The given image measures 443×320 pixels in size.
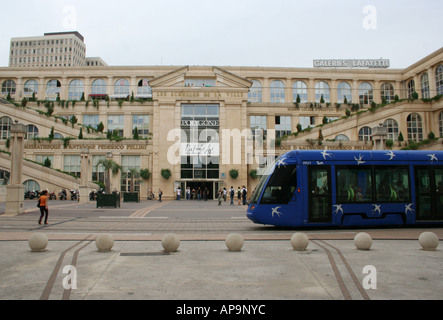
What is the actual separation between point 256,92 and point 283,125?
42.3 ft

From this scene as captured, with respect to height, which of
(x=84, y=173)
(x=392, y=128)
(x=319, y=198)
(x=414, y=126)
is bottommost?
(x=319, y=198)

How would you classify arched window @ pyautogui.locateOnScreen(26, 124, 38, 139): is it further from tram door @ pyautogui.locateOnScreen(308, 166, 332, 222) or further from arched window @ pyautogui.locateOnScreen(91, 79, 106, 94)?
tram door @ pyautogui.locateOnScreen(308, 166, 332, 222)

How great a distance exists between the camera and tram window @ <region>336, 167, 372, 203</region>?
14.9m

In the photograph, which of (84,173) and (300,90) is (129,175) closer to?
(84,173)

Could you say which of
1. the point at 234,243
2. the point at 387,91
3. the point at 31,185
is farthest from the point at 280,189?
the point at 387,91

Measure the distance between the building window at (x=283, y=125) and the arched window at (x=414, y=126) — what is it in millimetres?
16317

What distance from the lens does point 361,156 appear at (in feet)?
50.5

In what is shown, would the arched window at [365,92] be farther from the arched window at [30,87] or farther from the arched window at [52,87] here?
the arched window at [30,87]

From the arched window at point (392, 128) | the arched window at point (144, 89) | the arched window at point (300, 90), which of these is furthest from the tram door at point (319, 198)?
the arched window at point (144, 89)

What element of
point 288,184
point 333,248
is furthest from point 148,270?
point 288,184

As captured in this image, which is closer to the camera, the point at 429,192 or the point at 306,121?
the point at 429,192

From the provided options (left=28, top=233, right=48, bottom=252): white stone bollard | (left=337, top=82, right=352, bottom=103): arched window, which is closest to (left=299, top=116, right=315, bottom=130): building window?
(left=337, top=82, right=352, bottom=103): arched window

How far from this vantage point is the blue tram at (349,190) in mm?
14750
